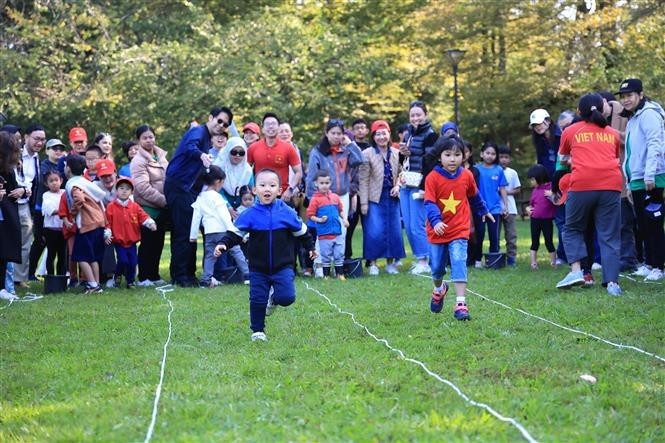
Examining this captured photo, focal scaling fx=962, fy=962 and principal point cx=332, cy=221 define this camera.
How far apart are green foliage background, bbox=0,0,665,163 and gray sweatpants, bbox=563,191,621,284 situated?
16702 millimetres

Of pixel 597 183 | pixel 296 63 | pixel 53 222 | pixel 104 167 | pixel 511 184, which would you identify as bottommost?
pixel 53 222

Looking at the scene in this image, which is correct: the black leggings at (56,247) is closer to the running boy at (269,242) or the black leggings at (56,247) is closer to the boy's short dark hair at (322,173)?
the boy's short dark hair at (322,173)

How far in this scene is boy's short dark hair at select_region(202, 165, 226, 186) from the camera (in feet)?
39.4

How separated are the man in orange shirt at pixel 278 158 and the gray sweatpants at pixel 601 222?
161 inches

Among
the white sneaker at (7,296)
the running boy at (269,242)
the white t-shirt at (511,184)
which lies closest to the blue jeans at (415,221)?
the white t-shirt at (511,184)

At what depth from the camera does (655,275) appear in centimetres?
1032

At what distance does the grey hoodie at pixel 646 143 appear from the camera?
9.78 m

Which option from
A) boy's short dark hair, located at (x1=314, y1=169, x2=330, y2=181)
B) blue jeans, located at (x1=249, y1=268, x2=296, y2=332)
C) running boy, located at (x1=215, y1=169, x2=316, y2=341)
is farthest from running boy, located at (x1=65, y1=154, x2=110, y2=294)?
blue jeans, located at (x1=249, y1=268, x2=296, y2=332)

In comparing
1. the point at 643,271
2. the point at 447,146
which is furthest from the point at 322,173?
the point at 643,271

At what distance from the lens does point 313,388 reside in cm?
559

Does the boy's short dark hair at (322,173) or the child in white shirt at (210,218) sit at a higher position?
the boy's short dark hair at (322,173)

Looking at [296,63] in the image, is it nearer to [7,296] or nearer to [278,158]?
[278,158]

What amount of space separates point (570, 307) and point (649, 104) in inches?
112

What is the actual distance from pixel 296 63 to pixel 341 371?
24.7 meters
